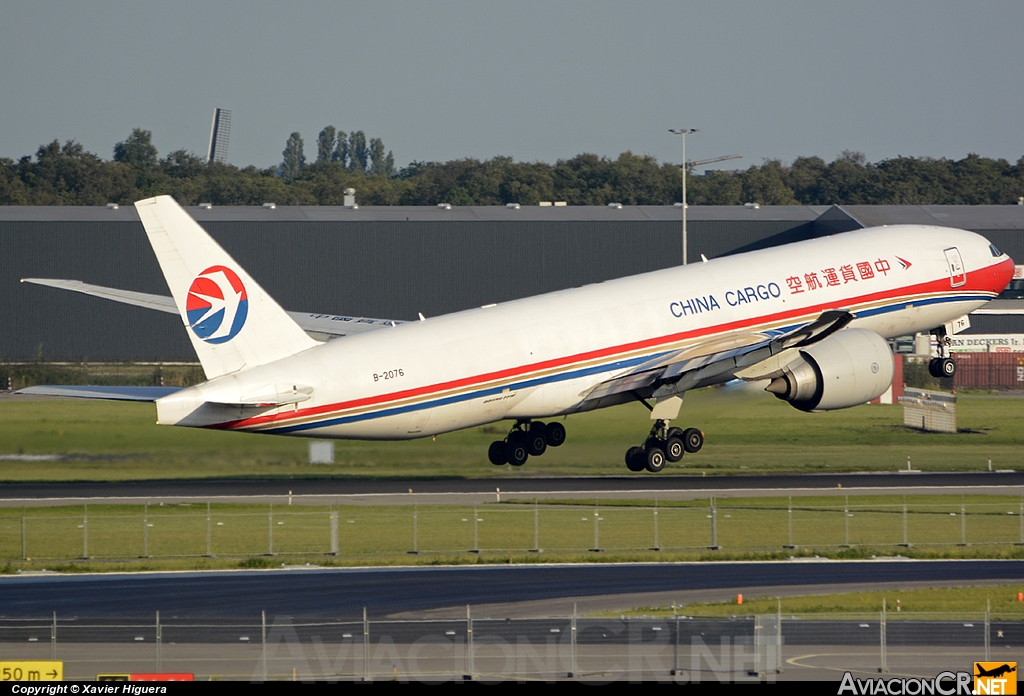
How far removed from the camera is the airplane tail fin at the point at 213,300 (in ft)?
125

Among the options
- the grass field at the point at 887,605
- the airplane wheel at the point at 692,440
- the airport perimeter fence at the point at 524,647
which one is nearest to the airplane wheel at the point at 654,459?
the airplane wheel at the point at 692,440

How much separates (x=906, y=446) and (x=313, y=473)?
2764 centimetres

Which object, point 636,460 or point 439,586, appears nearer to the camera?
point 439,586

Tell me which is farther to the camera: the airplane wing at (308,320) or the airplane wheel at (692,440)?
the airplane wing at (308,320)

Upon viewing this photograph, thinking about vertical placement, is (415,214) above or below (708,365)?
above

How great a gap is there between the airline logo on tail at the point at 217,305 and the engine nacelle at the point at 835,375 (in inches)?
745

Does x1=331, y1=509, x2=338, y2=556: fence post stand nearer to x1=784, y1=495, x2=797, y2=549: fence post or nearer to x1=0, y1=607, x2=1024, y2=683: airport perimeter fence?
x1=0, y1=607, x2=1024, y2=683: airport perimeter fence

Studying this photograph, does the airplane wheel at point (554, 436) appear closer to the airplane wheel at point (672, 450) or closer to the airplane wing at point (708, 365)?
the airplane wing at point (708, 365)

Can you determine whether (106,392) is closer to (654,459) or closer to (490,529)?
(490,529)

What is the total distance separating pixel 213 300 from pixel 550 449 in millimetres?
15883

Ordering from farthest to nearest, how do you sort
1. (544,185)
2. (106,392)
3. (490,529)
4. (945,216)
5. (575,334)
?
(544,185) < (945,216) < (575,334) < (490,529) < (106,392)

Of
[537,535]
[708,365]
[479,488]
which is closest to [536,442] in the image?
[479,488]

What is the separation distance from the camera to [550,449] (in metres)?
50.5

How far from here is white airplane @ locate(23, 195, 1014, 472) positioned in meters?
39.3
